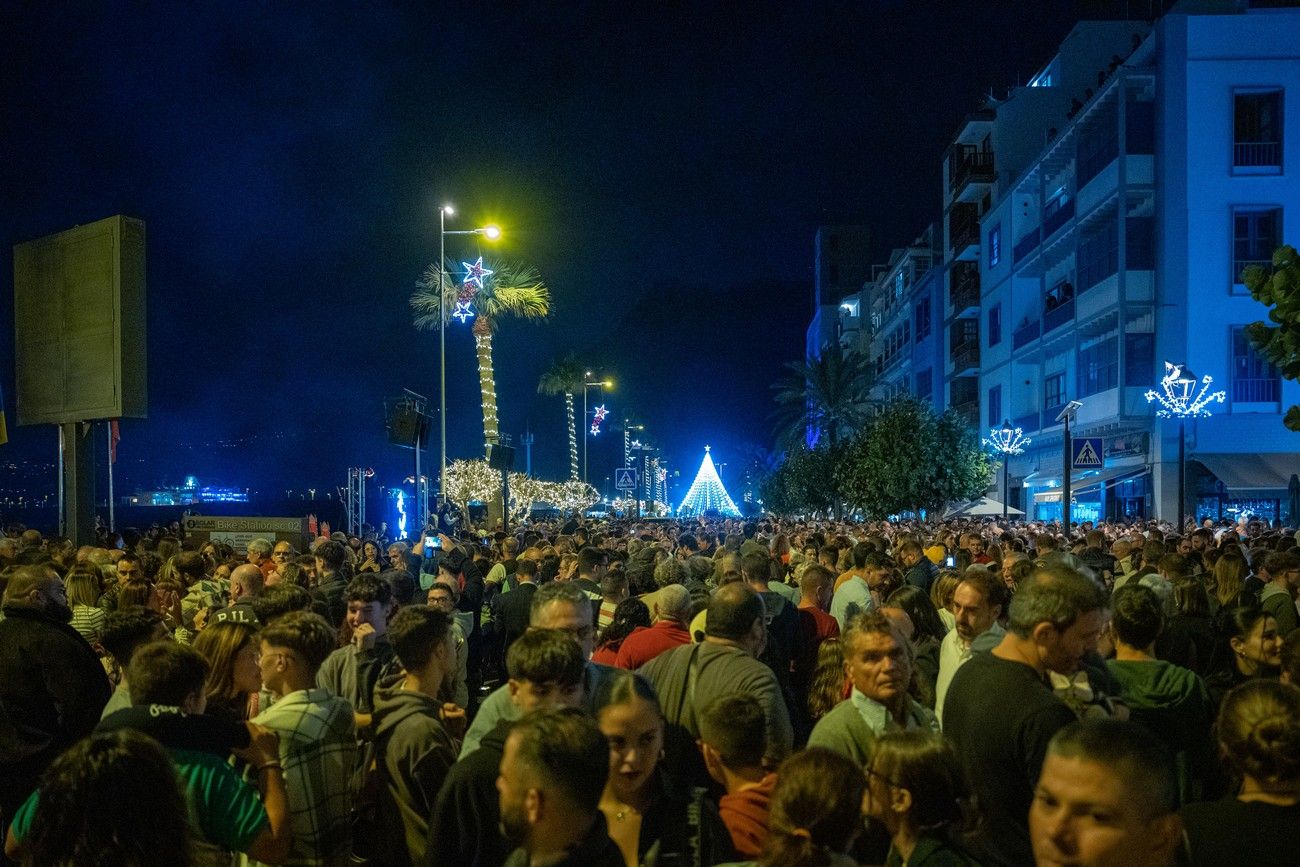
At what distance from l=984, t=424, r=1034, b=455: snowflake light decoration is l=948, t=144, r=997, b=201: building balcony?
13286 millimetres

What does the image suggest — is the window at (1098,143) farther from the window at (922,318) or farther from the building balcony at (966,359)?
the window at (922,318)

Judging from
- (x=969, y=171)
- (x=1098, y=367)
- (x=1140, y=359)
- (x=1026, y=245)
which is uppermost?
(x=969, y=171)

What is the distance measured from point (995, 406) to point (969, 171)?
1207 cm

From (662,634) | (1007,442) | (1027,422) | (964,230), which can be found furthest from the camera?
(964,230)

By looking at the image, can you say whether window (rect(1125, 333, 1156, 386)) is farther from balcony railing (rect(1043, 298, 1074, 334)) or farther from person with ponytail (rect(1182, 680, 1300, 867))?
person with ponytail (rect(1182, 680, 1300, 867))

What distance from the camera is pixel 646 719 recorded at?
12.0 feet

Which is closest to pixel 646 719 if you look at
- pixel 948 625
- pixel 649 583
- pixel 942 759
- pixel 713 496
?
pixel 942 759

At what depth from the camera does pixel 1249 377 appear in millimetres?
34062

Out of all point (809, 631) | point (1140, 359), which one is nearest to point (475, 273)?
point (1140, 359)

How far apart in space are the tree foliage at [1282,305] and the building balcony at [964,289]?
43061 mm

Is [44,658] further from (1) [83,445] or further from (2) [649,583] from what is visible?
(1) [83,445]

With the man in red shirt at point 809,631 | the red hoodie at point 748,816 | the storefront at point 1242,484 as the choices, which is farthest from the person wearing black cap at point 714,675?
the storefront at point 1242,484

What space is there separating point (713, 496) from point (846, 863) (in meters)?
113

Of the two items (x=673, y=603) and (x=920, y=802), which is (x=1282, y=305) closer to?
(x=673, y=603)
